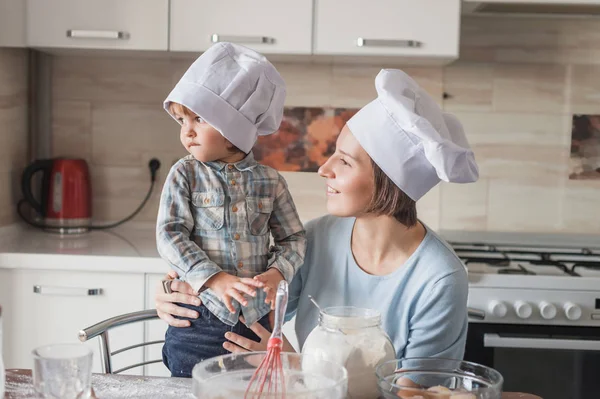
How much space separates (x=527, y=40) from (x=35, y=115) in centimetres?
178

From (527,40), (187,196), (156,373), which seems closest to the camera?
(187,196)

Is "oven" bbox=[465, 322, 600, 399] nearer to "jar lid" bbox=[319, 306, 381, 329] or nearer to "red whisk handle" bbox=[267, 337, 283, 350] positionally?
"jar lid" bbox=[319, 306, 381, 329]

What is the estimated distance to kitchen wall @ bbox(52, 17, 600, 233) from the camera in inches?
111

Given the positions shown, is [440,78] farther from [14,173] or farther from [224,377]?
[224,377]

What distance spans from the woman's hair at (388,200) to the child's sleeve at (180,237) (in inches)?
12.8

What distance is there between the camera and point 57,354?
3.51 feet

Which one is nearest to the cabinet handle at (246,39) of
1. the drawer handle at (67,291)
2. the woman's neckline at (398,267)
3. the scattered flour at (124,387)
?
the drawer handle at (67,291)

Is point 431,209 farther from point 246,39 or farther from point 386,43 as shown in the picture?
point 246,39

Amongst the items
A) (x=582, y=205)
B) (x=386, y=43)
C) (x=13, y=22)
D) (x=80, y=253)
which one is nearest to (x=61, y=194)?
(x=80, y=253)

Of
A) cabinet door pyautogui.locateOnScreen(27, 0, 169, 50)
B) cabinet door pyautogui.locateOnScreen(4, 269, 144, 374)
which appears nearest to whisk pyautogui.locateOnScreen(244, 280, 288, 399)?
cabinet door pyautogui.locateOnScreen(4, 269, 144, 374)

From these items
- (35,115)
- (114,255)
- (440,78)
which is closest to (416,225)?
(114,255)

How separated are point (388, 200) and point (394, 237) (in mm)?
90

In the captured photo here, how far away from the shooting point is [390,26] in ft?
8.24

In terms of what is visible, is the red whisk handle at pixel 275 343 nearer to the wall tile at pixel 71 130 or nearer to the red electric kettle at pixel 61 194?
the red electric kettle at pixel 61 194
